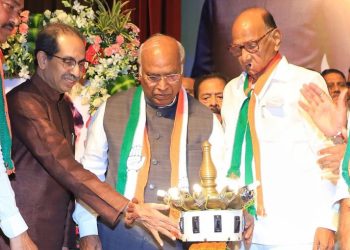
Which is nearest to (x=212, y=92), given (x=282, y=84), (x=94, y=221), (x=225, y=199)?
(x=282, y=84)

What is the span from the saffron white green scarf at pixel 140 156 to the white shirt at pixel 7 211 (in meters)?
0.74

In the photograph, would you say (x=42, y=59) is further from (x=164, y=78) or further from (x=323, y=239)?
(x=323, y=239)

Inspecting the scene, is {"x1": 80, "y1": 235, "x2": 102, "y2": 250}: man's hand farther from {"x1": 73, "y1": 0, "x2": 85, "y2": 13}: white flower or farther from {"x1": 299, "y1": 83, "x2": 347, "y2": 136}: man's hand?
{"x1": 73, "y1": 0, "x2": 85, "y2": 13}: white flower

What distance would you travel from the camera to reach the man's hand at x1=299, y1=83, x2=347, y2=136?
354cm

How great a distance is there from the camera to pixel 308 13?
6215 millimetres

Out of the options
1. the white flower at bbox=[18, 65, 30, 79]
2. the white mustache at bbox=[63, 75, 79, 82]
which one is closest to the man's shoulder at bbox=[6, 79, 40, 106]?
the white mustache at bbox=[63, 75, 79, 82]

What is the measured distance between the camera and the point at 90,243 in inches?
144

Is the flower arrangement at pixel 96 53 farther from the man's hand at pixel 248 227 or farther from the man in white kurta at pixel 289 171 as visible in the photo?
the man's hand at pixel 248 227

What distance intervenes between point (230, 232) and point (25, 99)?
1286 millimetres

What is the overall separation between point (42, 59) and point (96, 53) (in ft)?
2.85

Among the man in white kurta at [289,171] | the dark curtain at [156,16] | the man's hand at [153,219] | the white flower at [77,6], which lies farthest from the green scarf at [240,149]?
the dark curtain at [156,16]

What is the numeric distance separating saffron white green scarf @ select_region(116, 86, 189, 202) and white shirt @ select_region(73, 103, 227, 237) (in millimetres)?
128

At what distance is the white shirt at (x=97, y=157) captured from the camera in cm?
371

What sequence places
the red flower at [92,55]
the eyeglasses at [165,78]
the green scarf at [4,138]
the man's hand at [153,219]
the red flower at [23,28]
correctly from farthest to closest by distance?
the red flower at [92,55], the red flower at [23,28], the eyeglasses at [165,78], the man's hand at [153,219], the green scarf at [4,138]
